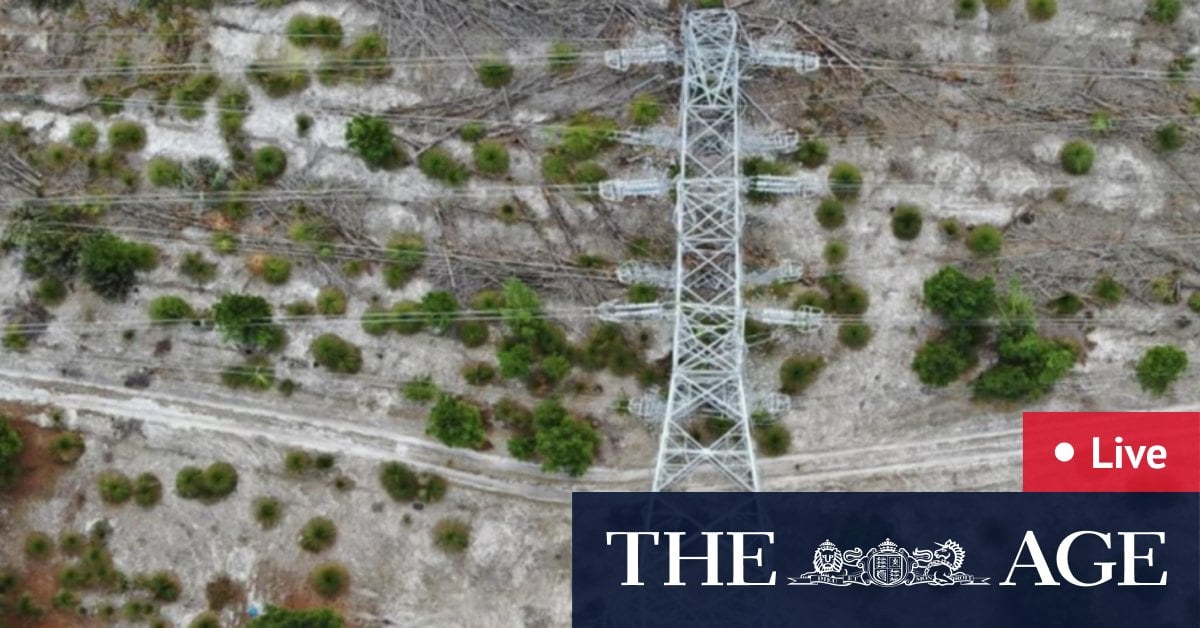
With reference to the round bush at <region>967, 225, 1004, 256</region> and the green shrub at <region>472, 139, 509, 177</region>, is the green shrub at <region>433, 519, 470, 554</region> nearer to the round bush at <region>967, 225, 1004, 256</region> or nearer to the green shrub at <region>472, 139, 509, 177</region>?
the green shrub at <region>472, 139, 509, 177</region>

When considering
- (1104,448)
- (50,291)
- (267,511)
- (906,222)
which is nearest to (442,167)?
(267,511)

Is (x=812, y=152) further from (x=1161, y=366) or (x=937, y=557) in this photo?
(x=937, y=557)

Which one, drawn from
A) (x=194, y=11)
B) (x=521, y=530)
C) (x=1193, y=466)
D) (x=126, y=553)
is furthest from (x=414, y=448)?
(x=1193, y=466)

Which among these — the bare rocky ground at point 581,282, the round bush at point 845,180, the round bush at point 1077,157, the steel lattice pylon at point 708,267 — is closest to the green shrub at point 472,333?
the bare rocky ground at point 581,282

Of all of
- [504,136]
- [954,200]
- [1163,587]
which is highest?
[504,136]

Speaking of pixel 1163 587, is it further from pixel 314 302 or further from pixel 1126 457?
pixel 314 302

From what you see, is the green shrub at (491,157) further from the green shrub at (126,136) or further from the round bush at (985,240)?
the round bush at (985,240)
